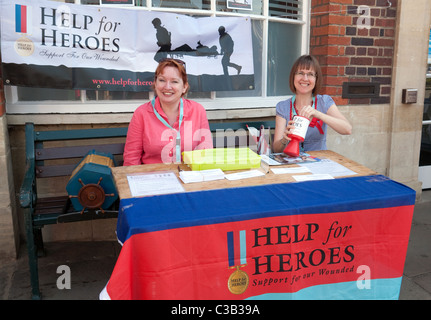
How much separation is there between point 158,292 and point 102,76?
6.98 ft

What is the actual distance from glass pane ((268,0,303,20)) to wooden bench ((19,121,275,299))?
1113 mm

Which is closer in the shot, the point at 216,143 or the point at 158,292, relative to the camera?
the point at 158,292

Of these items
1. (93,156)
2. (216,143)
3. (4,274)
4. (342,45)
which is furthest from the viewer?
(342,45)

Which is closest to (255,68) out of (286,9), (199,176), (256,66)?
(256,66)

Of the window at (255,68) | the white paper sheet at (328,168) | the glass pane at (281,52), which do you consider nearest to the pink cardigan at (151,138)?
the window at (255,68)

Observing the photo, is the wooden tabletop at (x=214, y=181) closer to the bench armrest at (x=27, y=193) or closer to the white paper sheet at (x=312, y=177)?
the white paper sheet at (x=312, y=177)

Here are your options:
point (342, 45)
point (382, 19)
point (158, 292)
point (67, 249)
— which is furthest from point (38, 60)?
point (382, 19)

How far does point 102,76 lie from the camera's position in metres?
3.20

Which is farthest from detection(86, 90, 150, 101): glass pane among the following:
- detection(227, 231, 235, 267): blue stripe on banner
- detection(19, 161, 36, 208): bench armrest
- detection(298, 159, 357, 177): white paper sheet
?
detection(227, 231, 235, 267): blue stripe on banner

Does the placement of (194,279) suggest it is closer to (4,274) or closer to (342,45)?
(4,274)

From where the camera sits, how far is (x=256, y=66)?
3826 millimetres

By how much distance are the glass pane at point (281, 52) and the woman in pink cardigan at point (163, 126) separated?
1.43 metres

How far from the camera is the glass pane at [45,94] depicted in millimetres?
3168

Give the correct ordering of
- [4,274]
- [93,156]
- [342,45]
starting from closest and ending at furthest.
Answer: [93,156] → [4,274] → [342,45]
